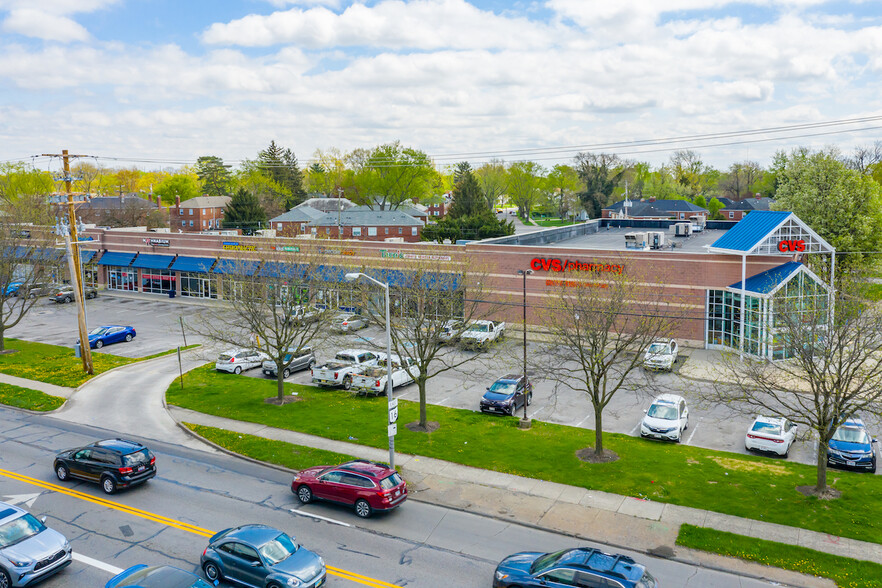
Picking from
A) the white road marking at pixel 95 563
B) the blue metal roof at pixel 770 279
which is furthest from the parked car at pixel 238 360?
the blue metal roof at pixel 770 279

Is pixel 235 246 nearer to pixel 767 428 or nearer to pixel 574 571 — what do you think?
pixel 767 428

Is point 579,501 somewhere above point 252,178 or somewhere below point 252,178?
below

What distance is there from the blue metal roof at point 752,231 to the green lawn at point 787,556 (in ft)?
74.9

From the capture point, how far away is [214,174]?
446 feet

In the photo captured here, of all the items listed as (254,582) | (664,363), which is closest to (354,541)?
(254,582)

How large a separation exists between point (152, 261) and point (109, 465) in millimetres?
47172

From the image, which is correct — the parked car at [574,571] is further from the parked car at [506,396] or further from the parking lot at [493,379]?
the parked car at [506,396]

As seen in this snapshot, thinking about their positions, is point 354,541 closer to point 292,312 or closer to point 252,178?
point 292,312

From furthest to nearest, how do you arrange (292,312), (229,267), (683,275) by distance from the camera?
(229,267) < (683,275) < (292,312)

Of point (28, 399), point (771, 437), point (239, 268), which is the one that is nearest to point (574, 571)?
point (771, 437)

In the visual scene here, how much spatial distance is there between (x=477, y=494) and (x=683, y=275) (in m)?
25.3

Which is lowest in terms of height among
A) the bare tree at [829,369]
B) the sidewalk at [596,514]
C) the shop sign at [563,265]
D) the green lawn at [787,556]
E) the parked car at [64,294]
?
the sidewalk at [596,514]

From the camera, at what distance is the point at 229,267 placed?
4453cm

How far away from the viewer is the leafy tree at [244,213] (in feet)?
269
